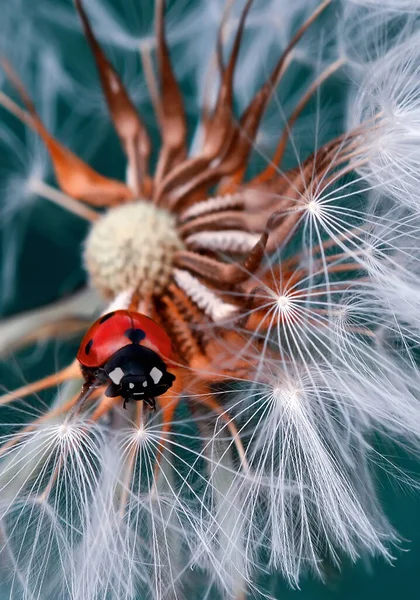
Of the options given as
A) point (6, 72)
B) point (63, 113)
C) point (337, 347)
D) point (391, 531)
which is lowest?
point (391, 531)

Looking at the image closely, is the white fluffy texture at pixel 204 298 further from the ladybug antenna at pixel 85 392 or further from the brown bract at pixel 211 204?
the ladybug antenna at pixel 85 392

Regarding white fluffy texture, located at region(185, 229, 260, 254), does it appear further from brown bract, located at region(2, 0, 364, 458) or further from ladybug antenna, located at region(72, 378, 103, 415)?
ladybug antenna, located at region(72, 378, 103, 415)

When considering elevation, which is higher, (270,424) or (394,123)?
(394,123)

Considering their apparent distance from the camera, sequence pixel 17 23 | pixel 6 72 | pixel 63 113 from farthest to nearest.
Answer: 1. pixel 63 113
2. pixel 17 23
3. pixel 6 72

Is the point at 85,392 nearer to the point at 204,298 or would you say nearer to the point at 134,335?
the point at 134,335

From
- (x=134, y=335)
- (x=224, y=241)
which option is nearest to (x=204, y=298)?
(x=224, y=241)

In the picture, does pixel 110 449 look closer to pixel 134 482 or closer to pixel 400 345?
pixel 134 482

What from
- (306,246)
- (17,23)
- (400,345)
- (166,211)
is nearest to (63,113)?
(17,23)
